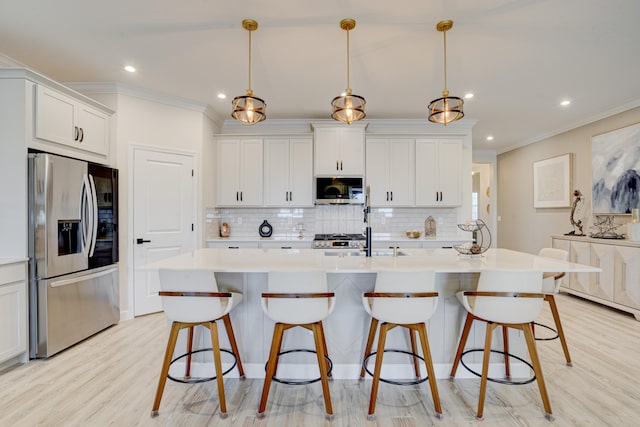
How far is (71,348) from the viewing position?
2951 mm

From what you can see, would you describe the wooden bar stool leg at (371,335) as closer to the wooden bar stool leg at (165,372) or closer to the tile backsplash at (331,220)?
the wooden bar stool leg at (165,372)

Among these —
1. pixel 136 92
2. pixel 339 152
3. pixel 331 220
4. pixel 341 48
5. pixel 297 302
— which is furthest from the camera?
pixel 331 220

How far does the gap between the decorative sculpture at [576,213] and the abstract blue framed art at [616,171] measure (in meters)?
0.19

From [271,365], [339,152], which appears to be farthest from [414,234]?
[271,365]

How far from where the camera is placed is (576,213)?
502cm

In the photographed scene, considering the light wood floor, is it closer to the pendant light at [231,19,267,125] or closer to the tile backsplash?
the pendant light at [231,19,267,125]

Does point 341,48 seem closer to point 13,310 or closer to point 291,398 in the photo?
point 291,398

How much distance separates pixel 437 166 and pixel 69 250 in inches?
180

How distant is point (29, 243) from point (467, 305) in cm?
346

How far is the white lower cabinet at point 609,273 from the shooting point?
145 inches

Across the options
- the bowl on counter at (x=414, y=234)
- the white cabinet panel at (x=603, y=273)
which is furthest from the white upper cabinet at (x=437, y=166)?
the white cabinet panel at (x=603, y=273)

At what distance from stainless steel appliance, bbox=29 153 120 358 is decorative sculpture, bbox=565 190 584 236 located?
20.3ft

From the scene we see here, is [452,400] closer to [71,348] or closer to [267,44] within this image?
[267,44]

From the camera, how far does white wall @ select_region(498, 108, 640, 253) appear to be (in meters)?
4.75
